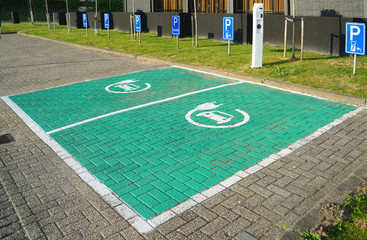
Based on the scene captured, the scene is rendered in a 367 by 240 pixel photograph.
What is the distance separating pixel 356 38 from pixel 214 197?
7337 mm

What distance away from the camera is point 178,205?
4473mm

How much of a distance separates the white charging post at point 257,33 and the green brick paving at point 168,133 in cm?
176

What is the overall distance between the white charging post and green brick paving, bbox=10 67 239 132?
1371 millimetres

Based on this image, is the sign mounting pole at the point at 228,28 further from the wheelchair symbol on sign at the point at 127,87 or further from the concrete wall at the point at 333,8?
the wheelchair symbol on sign at the point at 127,87

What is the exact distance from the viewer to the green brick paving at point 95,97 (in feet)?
27.3

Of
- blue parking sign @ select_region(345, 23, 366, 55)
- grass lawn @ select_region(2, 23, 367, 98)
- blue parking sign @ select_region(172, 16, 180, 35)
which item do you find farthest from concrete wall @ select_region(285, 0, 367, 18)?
blue parking sign @ select_region(172, 16, 180, 35)

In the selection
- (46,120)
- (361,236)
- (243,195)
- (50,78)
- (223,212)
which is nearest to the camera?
(361,236)

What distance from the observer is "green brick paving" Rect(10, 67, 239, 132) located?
8312 millimetres

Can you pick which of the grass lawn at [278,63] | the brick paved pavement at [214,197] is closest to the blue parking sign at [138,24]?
the grass lawn at [278,63]

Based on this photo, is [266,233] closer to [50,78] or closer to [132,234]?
[132,234]

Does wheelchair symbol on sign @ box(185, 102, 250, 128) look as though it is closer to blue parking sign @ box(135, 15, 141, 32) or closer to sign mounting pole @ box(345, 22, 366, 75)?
sign mounting pole @ box(345, 22, 366, 75)

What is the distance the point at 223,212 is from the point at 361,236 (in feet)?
4.85

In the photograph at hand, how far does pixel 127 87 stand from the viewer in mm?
10719

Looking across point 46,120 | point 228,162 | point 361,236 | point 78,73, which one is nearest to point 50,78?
point 78,73
